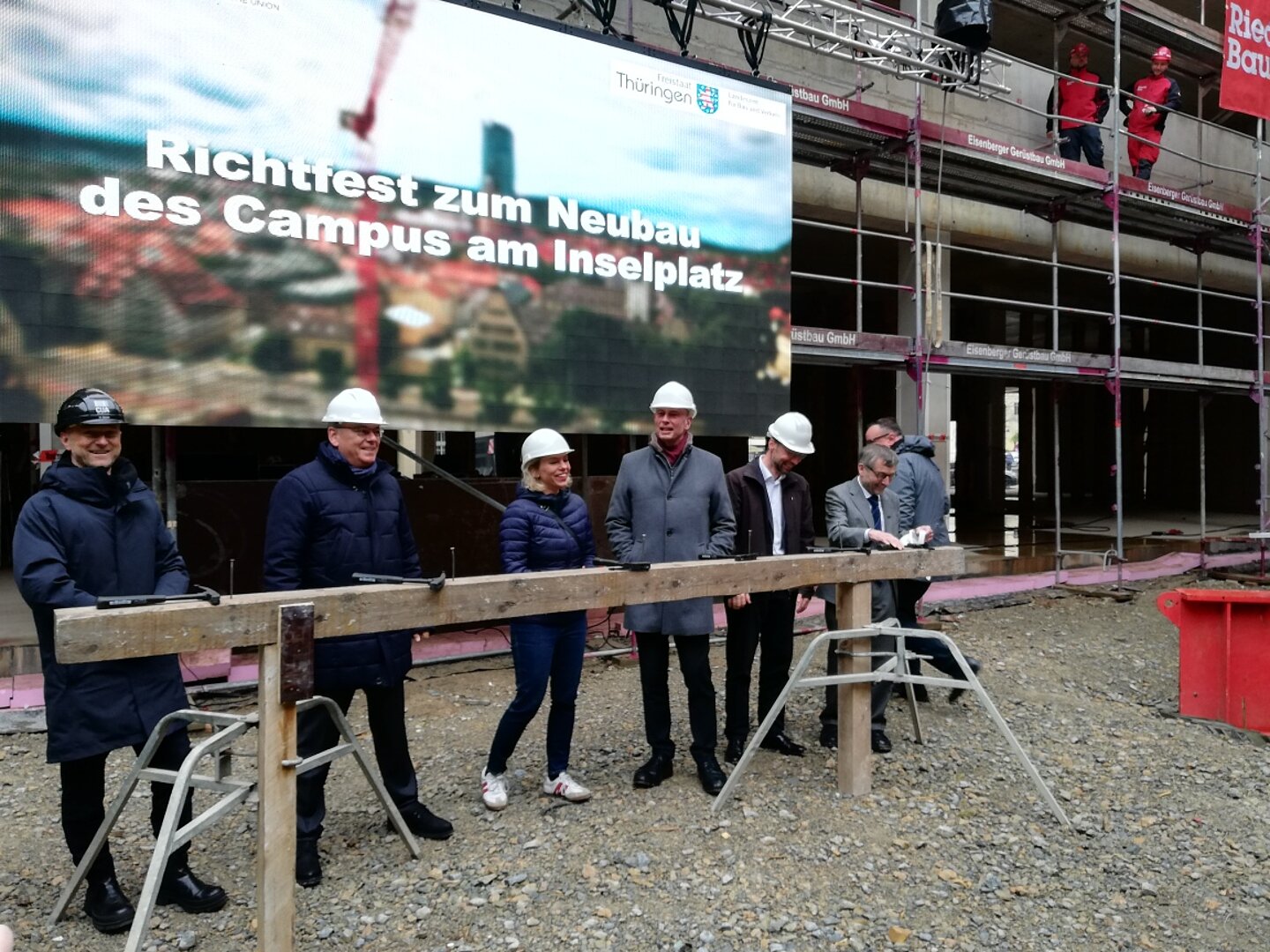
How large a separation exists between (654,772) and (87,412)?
2.80 metres

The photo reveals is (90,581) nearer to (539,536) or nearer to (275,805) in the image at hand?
(275,805)

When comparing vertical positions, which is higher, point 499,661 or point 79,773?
point 79,773

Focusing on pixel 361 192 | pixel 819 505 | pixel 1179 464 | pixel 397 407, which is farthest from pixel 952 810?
pixel 1179 464

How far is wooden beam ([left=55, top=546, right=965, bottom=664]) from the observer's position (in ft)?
7.63

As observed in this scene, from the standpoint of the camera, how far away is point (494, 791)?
12.6 feet

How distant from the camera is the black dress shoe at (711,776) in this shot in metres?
3.93

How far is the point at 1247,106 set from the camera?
10.3 m

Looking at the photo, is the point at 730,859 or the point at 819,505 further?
the point at 819,505

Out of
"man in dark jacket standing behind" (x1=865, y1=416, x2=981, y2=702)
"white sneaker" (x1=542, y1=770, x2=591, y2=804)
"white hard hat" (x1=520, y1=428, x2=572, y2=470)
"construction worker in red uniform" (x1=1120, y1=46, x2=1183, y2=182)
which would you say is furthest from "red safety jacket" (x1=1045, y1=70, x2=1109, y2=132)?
"white sneaker" (x1=542, y1=770, x2=591, y2=804)

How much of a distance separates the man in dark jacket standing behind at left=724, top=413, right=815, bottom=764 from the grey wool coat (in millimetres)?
276

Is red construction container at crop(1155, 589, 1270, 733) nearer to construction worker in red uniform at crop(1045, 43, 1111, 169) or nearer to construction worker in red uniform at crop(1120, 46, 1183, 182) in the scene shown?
construction worker in red uniform at crop(1045, 43, 1111, 169)

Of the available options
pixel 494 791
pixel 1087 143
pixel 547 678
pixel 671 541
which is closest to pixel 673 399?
pixel 671 541

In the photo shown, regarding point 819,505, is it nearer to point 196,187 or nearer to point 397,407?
point 397,407

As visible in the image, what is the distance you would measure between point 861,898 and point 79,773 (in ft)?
9.13
